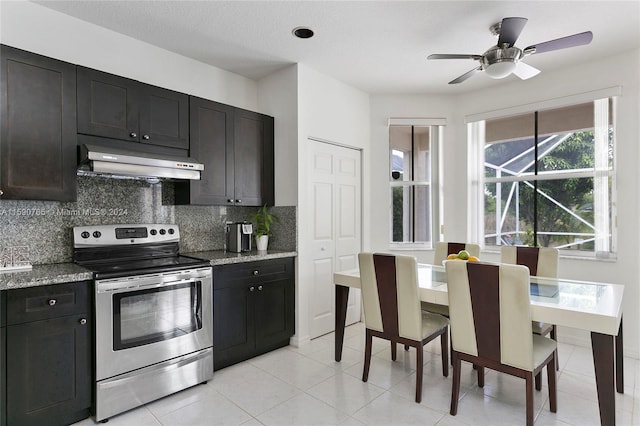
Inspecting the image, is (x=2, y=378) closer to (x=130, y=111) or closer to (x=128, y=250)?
(x=128, y=250)

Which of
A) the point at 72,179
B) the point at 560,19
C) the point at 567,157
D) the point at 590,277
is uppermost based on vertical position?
the point at 560,19

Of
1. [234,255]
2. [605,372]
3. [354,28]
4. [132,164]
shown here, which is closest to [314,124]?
[354,28]

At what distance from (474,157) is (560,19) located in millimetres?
1853

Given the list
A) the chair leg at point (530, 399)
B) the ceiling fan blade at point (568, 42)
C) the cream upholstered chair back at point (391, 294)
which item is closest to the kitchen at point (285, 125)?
the cream upholstered chair back at point (391, 294)

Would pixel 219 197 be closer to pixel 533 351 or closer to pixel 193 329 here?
pixel 193 329

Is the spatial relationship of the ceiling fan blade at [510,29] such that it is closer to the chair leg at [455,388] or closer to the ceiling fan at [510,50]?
the ceiling fan at [510,50]

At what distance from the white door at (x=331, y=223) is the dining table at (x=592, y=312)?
1290mm

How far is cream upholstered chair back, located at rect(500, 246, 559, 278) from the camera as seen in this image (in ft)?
9.80

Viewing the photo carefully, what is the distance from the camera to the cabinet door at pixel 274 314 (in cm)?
317

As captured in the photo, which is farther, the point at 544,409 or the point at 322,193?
Result: the point at 322,193

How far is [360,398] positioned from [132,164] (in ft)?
7.49

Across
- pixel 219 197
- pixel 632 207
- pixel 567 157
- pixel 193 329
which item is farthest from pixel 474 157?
pixel 193 329

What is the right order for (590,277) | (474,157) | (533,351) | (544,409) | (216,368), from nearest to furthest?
(533,351), (544,409), (216,368), (590,277), (474,157)

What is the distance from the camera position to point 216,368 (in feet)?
9.41
